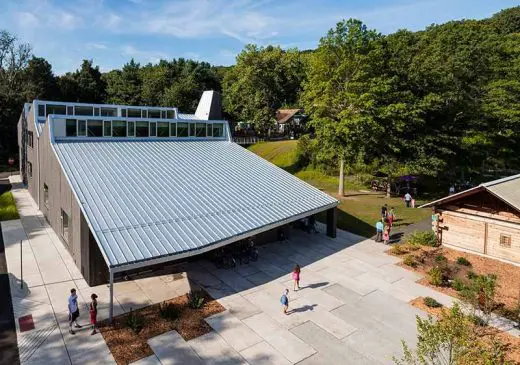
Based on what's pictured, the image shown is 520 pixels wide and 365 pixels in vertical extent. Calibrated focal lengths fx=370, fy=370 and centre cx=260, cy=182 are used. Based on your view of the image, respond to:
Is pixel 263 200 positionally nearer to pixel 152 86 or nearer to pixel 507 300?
pixel 507 300

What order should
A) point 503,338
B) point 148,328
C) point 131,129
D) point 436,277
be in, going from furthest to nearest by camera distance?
point 131,129
point 436,277
point 503,338
point 148,328

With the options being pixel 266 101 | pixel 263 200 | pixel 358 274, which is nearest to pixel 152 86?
pixel 266 101

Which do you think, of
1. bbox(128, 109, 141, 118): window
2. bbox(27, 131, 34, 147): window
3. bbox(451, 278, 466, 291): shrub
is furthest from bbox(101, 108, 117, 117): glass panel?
bbox(451, 278, 466, 291): shrub

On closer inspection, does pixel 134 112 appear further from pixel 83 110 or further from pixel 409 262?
pixel 409 262

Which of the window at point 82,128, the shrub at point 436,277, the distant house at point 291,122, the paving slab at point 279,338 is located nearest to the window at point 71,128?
the window at point 82,128

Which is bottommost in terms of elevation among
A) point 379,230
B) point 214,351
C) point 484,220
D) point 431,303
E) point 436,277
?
point 214,351

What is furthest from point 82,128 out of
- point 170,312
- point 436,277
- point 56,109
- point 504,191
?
point 504,191
